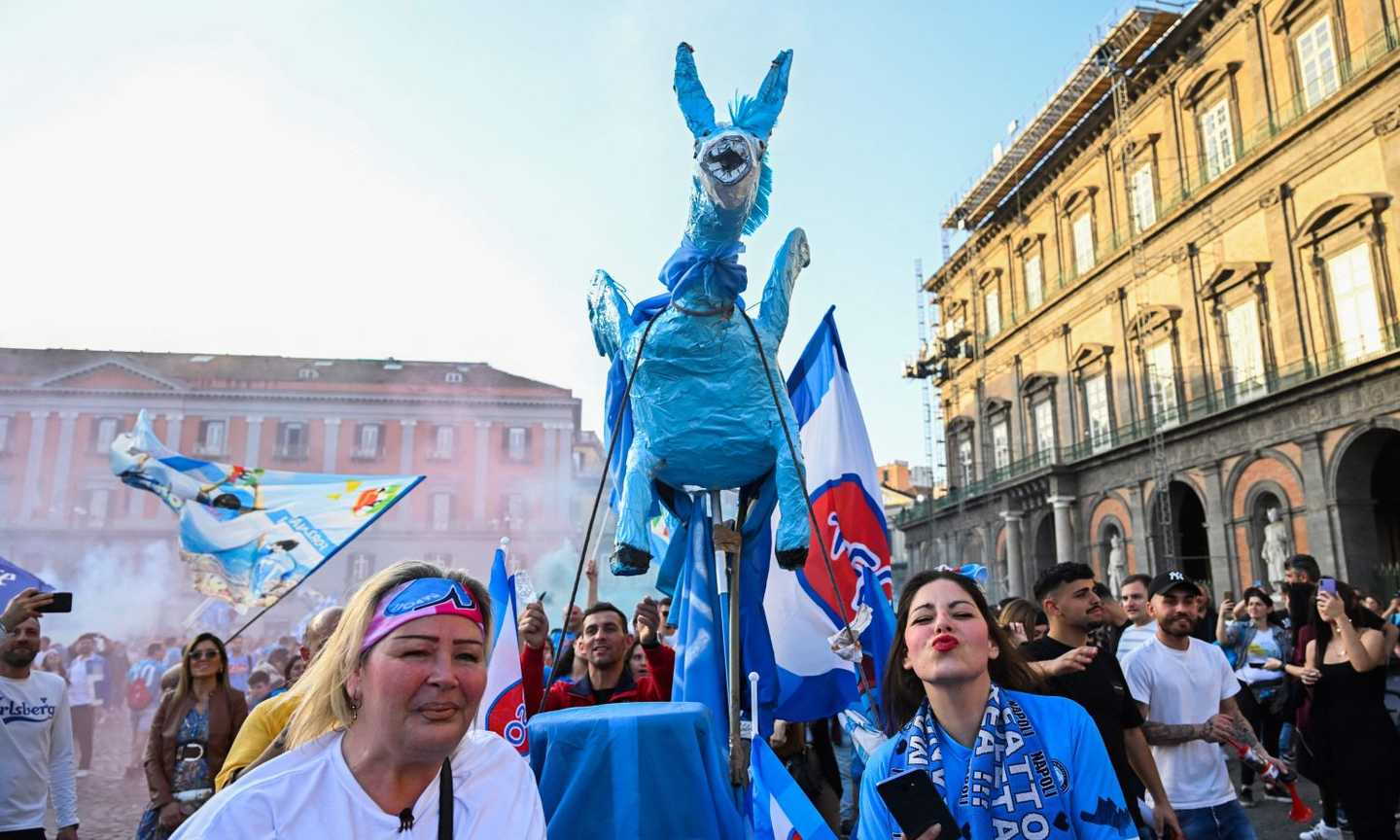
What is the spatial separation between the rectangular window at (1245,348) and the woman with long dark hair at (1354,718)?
1762 centimetres

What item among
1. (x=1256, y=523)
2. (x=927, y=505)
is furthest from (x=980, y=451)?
(x=1256, y=523)

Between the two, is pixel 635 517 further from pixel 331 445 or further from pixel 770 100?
pixel 331 445

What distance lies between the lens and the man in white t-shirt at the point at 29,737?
157 inches

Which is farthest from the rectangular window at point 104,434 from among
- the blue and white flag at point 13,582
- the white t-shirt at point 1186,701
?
the white t-shirt at point 1186,701

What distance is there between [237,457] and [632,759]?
41.6 meters

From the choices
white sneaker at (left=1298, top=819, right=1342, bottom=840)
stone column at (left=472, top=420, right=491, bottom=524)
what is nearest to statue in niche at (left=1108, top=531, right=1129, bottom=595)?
white sneaker at (left=1298, top=819, right=1342, bottom=840)

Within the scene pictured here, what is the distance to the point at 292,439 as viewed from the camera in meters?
39.8

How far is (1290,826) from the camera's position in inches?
249

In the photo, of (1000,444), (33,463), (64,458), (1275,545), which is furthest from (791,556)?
(33,463)

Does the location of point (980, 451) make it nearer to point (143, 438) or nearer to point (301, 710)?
point (143, 438)

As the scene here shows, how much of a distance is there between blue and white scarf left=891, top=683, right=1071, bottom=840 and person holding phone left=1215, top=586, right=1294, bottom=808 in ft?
18.5

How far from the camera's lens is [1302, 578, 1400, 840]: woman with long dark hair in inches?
185

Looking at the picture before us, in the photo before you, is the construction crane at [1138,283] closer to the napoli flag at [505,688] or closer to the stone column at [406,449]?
the napoli flag at [505,688]

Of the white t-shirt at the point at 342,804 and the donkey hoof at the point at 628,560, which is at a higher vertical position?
the donkey hoof at the point at 628,560
